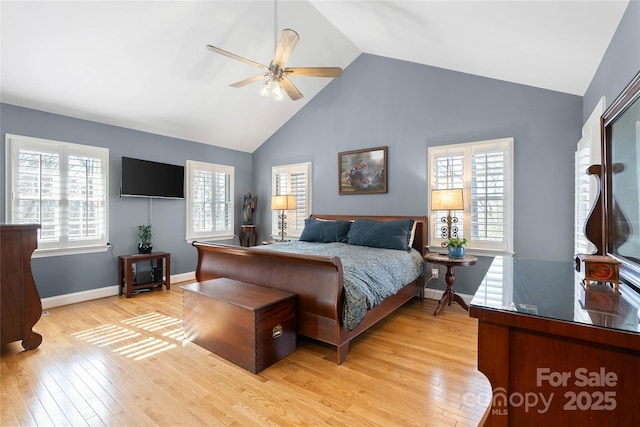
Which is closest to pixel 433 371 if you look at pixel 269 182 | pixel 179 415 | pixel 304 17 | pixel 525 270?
pixel 525 270

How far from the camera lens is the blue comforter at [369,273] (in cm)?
241

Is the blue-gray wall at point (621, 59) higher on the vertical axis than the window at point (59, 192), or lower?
higher

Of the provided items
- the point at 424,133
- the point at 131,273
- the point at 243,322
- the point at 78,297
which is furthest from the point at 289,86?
the point at 78,297

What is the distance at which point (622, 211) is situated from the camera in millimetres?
1504

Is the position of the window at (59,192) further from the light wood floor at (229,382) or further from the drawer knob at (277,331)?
the drawer knob at (277,331)

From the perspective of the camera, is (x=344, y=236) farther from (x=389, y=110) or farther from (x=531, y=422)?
(x=531, y=422)

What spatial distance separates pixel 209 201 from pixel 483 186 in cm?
450

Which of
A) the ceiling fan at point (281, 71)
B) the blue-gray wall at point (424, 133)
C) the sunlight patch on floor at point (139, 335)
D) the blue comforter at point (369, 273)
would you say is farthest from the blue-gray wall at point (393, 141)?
the ceiling fan at point (281, 71)

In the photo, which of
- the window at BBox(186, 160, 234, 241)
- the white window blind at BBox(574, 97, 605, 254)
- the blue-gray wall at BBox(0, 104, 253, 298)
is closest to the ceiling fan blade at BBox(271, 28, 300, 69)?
the white window blind at BBox(574, 97, 605, 254)

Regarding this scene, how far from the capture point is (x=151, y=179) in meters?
4.65

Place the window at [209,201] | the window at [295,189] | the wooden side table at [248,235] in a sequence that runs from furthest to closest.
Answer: the wooden side table at [248,235] → the window at [295,189] → the window at [209,201]

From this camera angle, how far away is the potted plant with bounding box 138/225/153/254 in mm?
4555

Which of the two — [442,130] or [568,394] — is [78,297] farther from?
[442,130]

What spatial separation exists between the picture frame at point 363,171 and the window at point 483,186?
837 millimetres
